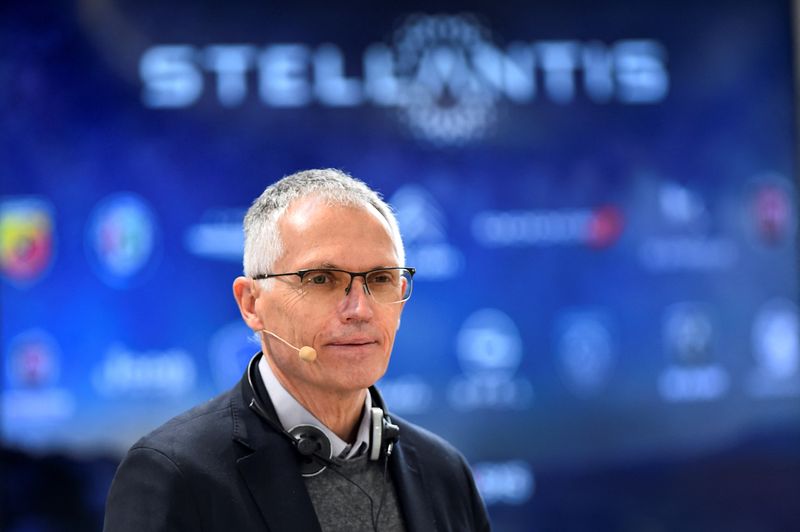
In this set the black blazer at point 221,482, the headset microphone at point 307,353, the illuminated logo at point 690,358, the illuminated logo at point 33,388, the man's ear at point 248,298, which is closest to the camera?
the black blazer at point 221,482

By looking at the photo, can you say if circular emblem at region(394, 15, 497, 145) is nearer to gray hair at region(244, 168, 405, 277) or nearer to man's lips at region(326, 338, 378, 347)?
gray hair at region(244, 168, 405, 277)

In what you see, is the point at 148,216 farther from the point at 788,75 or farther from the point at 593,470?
the point at 788,75

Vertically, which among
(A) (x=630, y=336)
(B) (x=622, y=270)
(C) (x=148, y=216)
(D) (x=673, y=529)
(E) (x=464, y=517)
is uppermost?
(C) (x=148, y=216)

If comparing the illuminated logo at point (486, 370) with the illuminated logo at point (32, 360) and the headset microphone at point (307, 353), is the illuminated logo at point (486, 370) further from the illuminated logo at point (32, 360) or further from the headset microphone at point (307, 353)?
the headset microphone at point (307, 353)

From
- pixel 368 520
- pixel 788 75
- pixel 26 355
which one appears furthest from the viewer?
pixel 788 75

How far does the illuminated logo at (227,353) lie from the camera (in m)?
3.88

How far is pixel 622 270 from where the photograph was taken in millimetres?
4035

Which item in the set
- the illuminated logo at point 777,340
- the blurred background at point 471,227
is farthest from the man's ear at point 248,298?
the illuminated logo at point 777,340

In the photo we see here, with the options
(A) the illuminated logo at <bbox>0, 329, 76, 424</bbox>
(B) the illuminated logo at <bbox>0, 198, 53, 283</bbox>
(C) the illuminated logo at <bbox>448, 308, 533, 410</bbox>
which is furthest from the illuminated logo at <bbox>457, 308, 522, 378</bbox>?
(B) the illuminated logo at <bbox>0, 198, 53, 283</bbox>

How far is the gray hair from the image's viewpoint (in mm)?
1746

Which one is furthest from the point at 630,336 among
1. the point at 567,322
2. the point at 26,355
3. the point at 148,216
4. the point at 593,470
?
the point at 26,355

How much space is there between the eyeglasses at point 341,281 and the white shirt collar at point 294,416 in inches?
6.9

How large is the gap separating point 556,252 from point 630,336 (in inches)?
16.9

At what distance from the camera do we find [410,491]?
182 cm
